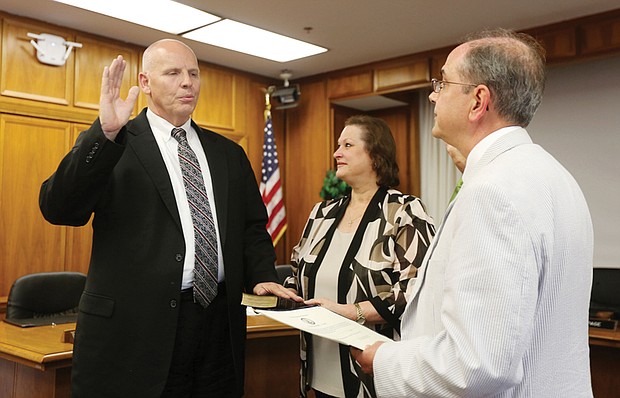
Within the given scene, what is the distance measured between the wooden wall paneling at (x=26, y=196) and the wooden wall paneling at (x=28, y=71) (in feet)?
0.66

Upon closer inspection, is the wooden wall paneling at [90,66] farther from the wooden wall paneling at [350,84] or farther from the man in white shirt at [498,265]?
the man in white shirt at [498,265]

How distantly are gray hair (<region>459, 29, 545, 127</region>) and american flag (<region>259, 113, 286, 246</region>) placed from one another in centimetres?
480

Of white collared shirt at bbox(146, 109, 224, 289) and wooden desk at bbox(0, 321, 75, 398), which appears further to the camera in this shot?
wooden desk at bbox(0, 321, 75, 398)

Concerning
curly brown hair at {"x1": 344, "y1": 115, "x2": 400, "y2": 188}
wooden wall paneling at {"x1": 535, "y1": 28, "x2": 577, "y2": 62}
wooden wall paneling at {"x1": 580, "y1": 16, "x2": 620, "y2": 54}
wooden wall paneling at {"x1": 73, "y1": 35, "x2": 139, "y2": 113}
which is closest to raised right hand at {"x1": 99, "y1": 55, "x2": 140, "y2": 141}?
curly brown hair at {"x1": 344, "y1": 115, "x2": 400, "y2": 188}

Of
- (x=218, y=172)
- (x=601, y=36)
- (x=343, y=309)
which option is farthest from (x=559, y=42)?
(x=218, y=172)

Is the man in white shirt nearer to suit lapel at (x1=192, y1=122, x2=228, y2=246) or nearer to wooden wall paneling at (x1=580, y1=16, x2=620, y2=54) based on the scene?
suit lapel at (x1=192, y1=122, x2=228, y2=246)

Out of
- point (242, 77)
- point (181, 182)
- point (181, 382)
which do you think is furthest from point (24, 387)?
point (242, 77)

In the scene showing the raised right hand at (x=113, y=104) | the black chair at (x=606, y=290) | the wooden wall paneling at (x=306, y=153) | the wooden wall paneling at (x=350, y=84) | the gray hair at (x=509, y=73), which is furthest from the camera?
the wooden wall paneling at (x=306, y=153)

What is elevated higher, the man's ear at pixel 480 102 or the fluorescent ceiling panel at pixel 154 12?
the fluorescent ceiling panel at pixel 154 12

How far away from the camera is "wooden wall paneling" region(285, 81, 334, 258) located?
241 inches

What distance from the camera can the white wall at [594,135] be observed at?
4.55m

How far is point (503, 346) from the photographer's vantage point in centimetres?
101

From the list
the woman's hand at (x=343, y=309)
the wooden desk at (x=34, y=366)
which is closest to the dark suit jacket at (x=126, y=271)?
the wooden desk at (x=34, y=366)

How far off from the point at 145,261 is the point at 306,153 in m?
4.65
